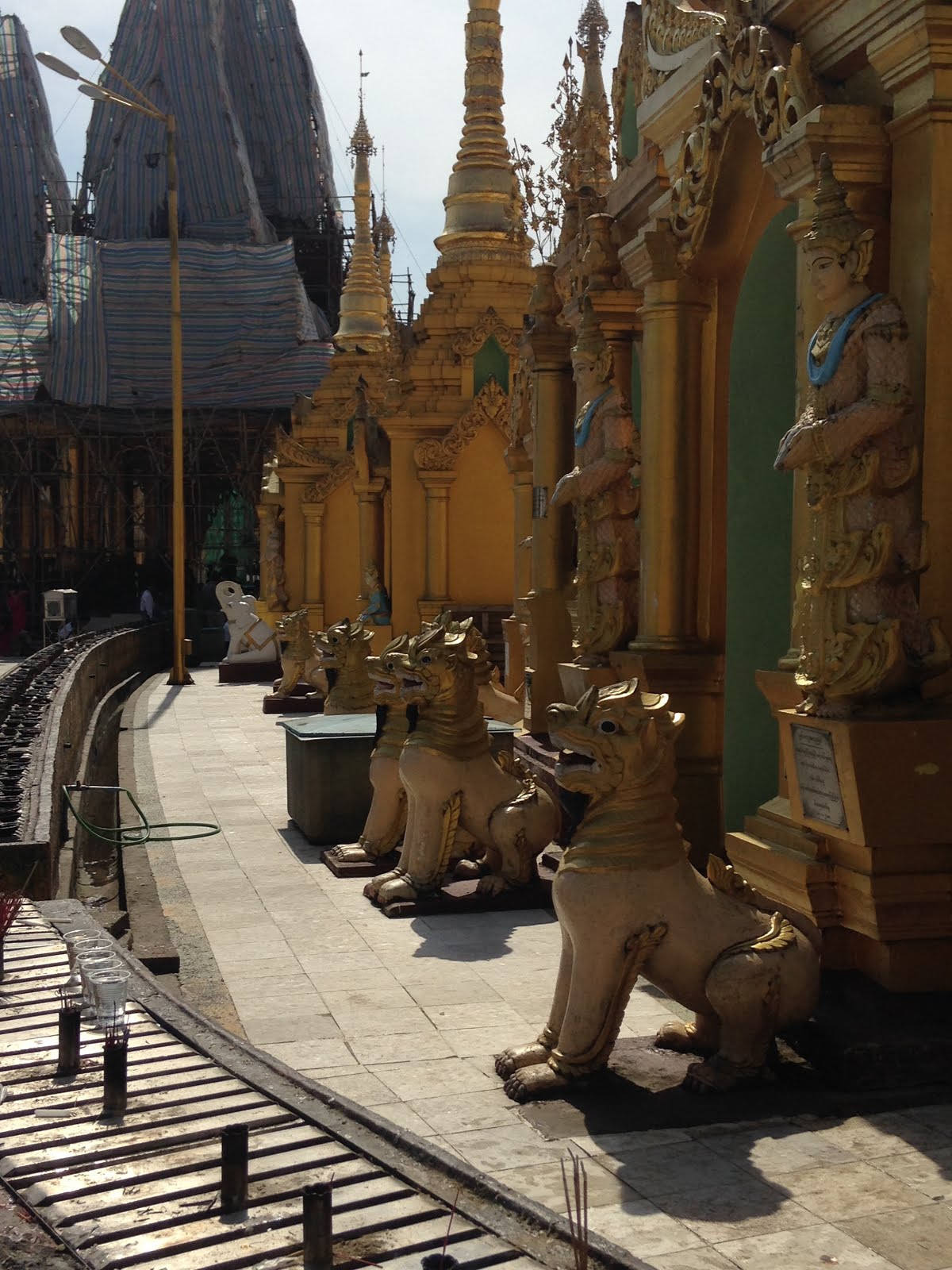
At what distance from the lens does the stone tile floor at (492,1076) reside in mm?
4203

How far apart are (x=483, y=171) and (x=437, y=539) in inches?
190

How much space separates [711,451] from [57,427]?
3207 cm

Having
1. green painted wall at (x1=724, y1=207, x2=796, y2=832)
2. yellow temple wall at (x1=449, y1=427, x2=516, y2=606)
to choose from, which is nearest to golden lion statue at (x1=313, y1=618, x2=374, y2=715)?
yellow temple wall at (x1=449, y1=427, x2=516, y2=606)

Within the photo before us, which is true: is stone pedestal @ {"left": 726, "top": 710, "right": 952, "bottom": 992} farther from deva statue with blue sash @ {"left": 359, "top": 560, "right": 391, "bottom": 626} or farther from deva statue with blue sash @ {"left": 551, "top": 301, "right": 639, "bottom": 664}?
deva statue with blue sash @ {"left": 359, "top": 560, "right": 391, "bottom": 626}

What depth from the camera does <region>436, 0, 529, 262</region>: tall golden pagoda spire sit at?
1866 cm

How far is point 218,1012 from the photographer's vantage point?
657cm

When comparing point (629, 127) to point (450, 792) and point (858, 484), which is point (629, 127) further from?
point (858, 484)

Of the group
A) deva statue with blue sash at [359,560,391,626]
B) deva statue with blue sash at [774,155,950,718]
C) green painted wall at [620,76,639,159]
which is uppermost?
green painted wall at [620,76,639,159]

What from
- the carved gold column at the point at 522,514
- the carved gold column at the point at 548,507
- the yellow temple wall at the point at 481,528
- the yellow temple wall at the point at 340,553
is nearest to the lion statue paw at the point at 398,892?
the carved gold column at the point at 548,507

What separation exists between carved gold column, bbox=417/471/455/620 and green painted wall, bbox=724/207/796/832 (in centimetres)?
1063

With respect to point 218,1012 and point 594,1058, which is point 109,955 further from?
point 594,1058

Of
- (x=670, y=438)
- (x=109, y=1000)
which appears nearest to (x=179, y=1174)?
(x=109, y=1000)

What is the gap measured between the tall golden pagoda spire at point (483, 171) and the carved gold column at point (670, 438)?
10629 mm

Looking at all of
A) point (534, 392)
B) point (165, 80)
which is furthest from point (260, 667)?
point (165, 80)
